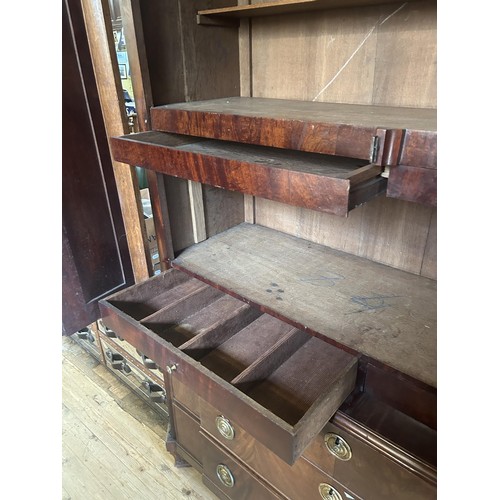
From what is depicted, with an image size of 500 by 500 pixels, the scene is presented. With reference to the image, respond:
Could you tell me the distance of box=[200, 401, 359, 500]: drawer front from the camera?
37.5 inches

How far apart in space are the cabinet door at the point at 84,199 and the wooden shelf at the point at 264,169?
0.85 feet

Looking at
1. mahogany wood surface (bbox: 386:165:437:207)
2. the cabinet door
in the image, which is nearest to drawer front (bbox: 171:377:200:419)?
the cabinet door

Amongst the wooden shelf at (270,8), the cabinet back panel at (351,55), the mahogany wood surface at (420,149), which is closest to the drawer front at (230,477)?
the mahogany wood surface at (420,149)

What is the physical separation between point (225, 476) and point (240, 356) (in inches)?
19.8

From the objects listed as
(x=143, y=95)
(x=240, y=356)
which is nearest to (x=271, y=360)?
(x=240, y=356)

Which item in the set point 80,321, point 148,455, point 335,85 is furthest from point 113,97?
point 148,455

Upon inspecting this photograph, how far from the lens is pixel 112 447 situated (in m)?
1.54

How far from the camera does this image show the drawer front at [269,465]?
3.13 feet

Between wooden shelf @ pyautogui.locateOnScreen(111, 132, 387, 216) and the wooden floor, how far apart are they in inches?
44.0

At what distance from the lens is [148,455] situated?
1.51 metres

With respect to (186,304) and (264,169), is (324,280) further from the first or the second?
(264,169)

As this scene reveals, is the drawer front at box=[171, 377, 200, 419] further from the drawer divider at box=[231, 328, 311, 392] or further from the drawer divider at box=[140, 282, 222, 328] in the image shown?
the drawer divider at box=[231, 328, 311, 392]
